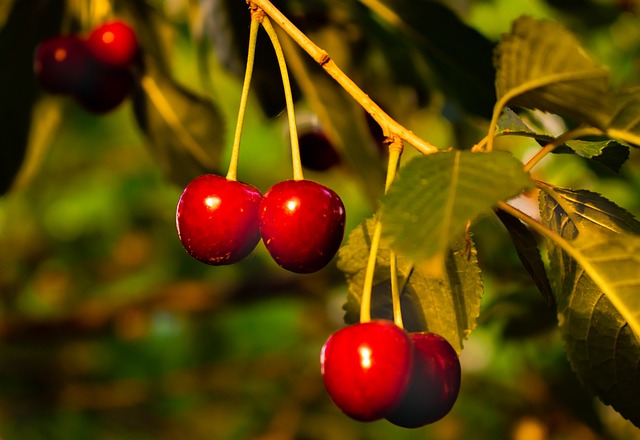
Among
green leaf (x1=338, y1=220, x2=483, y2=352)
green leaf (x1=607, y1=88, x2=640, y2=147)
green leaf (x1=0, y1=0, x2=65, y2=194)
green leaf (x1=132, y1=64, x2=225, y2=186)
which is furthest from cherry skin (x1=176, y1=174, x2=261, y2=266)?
green leaf (x1=0, y1=0, x2=65, y2=194)

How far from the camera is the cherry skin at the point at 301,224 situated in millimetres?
846

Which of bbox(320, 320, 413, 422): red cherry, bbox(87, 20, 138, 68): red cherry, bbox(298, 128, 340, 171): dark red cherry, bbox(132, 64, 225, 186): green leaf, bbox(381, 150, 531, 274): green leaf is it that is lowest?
bbox(298, 128, 340, 171): dark red cherry

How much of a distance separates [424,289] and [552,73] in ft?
0.89

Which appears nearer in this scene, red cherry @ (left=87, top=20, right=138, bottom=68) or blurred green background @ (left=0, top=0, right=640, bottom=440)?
red cherry @ (left=87, top=20, right=138, bottom=68)

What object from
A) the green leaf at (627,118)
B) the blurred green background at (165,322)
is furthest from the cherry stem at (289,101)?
the blurred green background at (165,322)

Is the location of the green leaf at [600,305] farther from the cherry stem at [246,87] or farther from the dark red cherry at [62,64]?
A: the dark red cherry at [62,64]

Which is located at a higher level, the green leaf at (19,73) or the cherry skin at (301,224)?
the cherry skin at (301,224)

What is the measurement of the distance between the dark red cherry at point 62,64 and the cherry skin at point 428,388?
36.4 inches

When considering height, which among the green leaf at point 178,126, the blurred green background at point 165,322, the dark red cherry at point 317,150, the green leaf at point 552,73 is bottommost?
the blurred green background at point 165,322

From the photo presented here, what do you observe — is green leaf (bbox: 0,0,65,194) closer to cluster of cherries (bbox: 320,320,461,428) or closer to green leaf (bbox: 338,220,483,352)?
green leaf (bbox: 338,220,483,352)

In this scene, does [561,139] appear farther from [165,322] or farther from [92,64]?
[165,322]

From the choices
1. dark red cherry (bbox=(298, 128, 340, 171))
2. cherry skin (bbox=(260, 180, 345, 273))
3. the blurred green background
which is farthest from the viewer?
the blurred green background

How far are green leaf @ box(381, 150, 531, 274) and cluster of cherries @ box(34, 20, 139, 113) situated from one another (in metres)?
0.91

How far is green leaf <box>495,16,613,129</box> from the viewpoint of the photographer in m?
0.74
